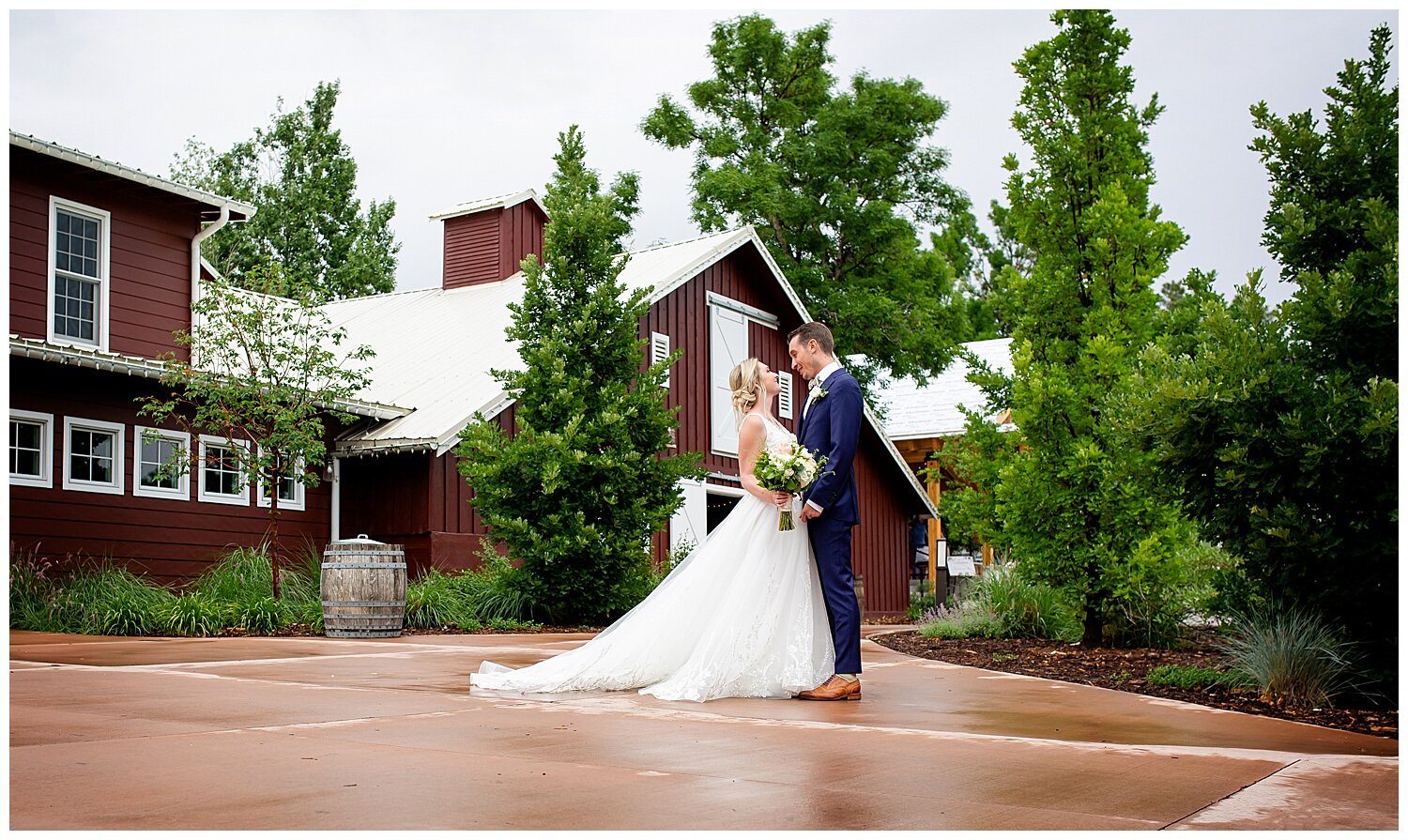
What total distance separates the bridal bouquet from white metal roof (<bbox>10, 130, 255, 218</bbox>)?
438 inches

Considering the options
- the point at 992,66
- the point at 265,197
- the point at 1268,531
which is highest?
the point at 265,197

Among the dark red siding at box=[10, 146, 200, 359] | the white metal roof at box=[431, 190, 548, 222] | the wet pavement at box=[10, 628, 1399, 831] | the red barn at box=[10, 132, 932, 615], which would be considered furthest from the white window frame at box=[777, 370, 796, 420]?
the wet pavement at box=[10, 628, 1399, 831]

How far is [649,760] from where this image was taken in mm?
4457

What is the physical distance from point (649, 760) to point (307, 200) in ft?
127

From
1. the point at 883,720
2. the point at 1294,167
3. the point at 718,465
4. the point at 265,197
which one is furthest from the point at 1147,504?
the point at 265,197

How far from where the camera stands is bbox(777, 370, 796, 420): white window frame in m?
24.5

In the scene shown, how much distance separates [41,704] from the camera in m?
5.78

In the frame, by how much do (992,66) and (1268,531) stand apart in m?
8.33

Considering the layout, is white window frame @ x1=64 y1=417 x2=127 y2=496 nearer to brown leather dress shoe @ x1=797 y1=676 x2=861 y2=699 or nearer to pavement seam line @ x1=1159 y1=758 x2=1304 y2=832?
brown leather dress shoe @ x1=797 y1=676 x2=861 y2=699

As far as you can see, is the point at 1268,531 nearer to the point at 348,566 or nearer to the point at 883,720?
the point at 883,720

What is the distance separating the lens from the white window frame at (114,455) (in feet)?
48.0

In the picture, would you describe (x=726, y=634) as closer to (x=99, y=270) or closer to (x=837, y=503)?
(x=837, y=503)

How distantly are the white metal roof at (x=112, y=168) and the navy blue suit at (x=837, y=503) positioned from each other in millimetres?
11203

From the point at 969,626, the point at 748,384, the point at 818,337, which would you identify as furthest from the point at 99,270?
the point at 818,337
